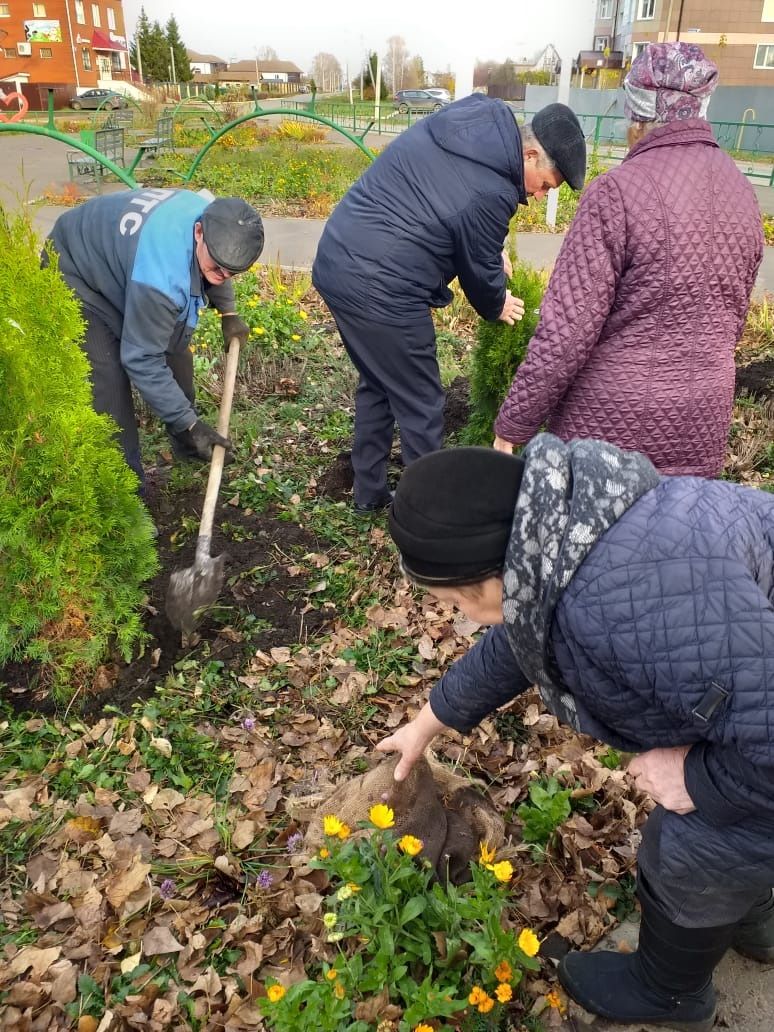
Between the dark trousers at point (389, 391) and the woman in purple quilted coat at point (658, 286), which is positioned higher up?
the woman in purple quilted coat at point (658, 286)

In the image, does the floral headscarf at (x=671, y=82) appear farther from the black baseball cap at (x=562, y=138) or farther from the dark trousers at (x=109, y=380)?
the dark trousers at (x=109, y=380)

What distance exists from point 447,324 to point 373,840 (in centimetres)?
522

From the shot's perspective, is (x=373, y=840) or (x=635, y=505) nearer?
(x=635, y=505)

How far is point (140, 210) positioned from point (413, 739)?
239cm

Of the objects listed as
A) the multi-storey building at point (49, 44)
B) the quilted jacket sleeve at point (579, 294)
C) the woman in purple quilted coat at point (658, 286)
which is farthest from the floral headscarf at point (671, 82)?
the multi-storey building at point (49, 44)

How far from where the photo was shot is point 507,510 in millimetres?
1182

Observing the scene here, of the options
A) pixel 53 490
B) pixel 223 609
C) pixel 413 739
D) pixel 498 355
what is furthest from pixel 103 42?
pixel 413 739

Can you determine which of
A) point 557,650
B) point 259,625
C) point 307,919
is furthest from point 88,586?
point 557,650

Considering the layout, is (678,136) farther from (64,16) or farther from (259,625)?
(64,16)

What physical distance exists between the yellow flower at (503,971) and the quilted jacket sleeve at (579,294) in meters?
1.54

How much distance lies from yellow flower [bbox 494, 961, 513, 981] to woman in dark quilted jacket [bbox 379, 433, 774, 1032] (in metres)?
0.52

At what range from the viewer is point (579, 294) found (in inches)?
84.8

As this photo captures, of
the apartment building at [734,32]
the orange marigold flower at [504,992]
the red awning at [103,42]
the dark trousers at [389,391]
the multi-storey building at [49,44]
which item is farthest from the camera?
the red awning at [103,42]

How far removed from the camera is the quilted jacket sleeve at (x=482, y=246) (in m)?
2.96
